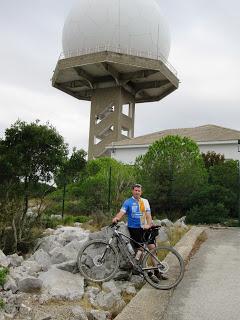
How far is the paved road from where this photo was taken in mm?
6344

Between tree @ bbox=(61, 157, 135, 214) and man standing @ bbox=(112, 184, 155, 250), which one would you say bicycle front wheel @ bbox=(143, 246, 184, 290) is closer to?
man standing @ bbox=(112, 184, 155, 250)

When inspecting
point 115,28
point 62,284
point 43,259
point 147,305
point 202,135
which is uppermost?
point 115,28

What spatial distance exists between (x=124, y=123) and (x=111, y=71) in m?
6.76

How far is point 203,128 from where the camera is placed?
4591 centimetres

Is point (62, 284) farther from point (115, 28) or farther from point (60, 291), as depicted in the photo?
point (115, 28)

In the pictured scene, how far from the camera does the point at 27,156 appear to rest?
11594 mm

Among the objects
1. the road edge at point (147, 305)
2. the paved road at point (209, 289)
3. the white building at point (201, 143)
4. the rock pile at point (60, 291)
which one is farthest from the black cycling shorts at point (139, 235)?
the white building at point (201, 143)

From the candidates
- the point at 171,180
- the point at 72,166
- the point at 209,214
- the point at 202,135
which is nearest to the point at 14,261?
the point at 72,166

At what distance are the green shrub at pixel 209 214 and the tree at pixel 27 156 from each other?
9168 millimetres

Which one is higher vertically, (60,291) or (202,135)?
(202,135)

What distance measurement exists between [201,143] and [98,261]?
108 feet

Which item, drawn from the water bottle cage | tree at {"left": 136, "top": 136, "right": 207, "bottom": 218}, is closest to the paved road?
the water bottle cage

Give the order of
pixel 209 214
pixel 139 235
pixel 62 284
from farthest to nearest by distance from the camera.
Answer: pixel 209 214
pixel 139 235
pixel 62 284

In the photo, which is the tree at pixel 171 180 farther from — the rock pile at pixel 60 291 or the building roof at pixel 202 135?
the building roof at pixel 202 135
